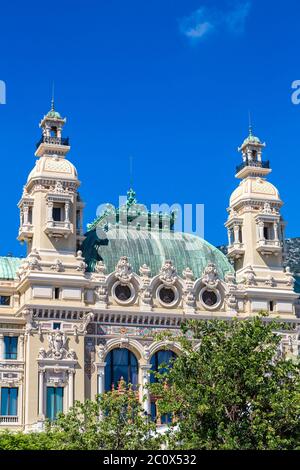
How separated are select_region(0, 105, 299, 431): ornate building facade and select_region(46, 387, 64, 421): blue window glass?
100 millimetres

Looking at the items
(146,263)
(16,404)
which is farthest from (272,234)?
(16,404)

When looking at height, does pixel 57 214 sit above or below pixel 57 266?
above

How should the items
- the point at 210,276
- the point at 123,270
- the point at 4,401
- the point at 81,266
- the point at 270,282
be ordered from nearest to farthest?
the point at 4,401, the point at 81,266, the point at 123,270, the point at 210,276, the point at 270,282

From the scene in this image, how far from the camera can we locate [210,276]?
284 ft

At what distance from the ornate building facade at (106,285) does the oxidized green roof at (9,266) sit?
0.11 m

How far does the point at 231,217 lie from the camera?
92.3 meters

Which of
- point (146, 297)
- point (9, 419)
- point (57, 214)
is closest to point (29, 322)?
point (9, 419)

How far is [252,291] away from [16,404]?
85.8ft

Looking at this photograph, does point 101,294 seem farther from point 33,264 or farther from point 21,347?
point 21,347

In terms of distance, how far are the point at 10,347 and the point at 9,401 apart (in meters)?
4.87

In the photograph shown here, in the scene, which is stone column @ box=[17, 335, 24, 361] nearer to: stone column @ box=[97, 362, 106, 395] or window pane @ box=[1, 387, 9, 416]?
window pane @ box=[1, 387, 9, 416]

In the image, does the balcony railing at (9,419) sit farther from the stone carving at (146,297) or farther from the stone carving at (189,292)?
the stone carving at (189,292)

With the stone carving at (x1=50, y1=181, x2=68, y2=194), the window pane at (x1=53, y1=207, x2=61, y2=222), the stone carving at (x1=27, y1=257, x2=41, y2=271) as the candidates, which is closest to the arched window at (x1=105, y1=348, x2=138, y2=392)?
the stone carving at (x1=27, y1=257, x2=41, y2=271)
